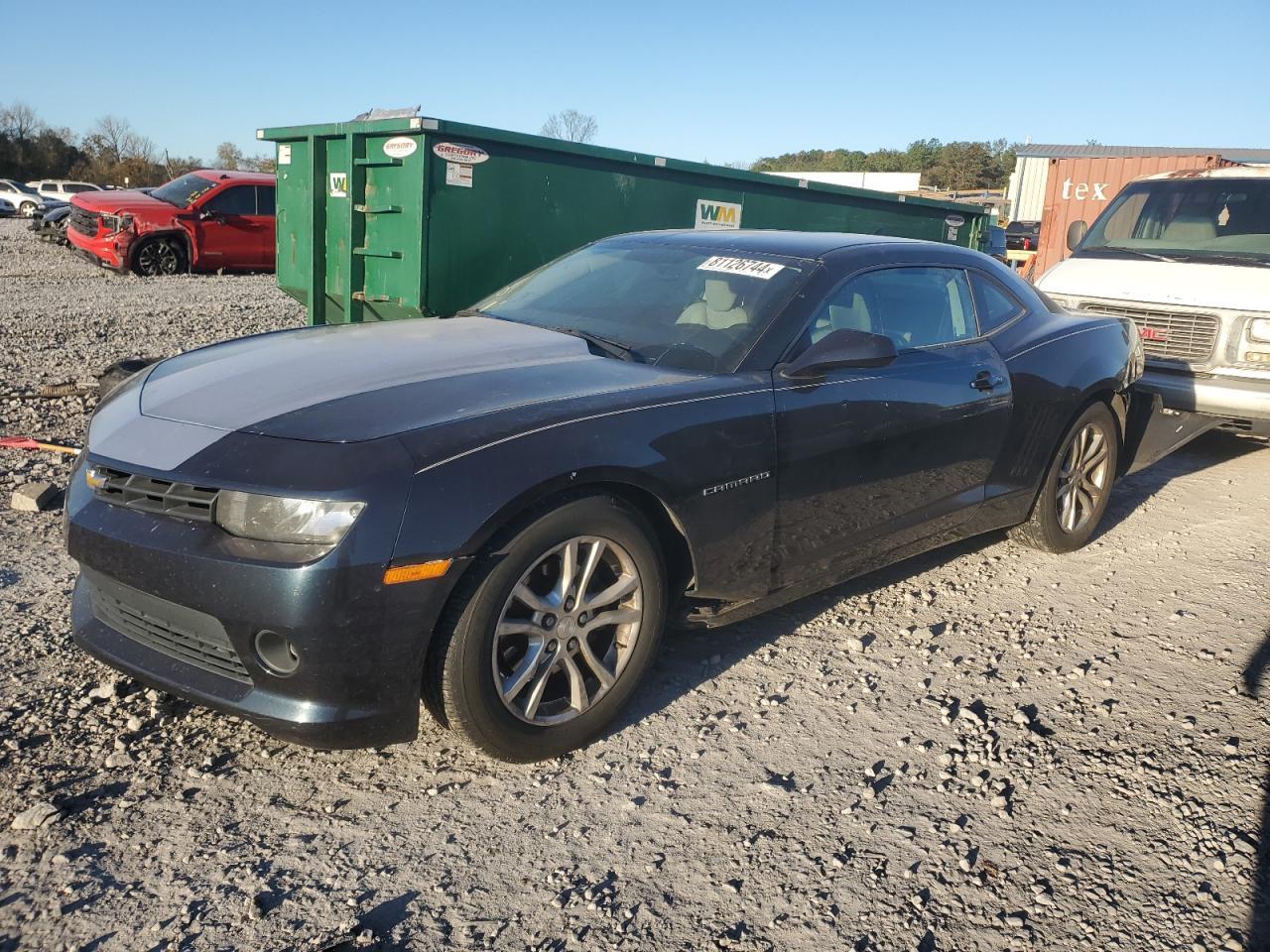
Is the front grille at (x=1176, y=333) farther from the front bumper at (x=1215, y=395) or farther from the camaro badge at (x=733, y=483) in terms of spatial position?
the camaro badge at (x=733, y=483)

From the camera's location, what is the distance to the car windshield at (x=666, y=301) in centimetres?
370

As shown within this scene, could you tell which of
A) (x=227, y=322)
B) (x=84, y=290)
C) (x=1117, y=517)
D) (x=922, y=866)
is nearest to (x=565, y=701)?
(x=922, y=866)

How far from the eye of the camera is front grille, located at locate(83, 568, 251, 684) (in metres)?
2.72

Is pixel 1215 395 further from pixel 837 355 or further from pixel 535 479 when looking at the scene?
pixel 535 479

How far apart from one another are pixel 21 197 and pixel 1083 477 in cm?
3896

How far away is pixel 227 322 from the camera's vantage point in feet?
36.9

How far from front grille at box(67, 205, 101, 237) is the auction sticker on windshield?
1443 cm

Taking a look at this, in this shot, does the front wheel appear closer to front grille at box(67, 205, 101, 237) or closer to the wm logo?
front grille at box(67, 205, 101, 237)

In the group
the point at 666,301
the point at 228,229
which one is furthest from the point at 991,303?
the point at 228,229

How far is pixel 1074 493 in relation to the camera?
5.31 m

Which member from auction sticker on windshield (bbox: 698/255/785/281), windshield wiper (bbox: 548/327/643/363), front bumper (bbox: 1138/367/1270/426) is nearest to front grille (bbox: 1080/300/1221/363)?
front bumper (bbox: 1138/367/1270/426)

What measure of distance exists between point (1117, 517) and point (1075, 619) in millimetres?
1892

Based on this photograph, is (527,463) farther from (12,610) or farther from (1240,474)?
(1240,474)

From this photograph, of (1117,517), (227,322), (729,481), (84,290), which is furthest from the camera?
(84,290)
